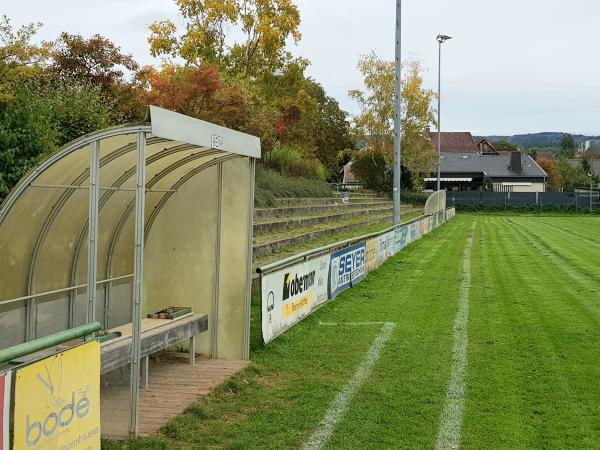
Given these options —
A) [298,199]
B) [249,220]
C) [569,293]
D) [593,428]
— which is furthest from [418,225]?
[593,428]

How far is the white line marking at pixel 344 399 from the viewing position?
6809 mm

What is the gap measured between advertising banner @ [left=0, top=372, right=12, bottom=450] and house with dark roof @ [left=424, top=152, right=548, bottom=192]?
304 feet

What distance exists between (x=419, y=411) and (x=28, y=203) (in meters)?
4.45

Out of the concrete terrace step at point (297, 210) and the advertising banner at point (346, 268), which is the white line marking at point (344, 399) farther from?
the concrete terrace step at point (297, 210)

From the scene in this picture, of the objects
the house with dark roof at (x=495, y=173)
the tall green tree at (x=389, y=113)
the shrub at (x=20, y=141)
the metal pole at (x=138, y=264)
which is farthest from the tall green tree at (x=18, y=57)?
the house with dark roof at (x=495, y=173)

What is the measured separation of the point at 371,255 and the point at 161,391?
40.8 feet

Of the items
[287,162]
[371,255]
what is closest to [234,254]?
[371,255]

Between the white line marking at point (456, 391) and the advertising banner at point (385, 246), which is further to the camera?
the advertising banner at point (385, 246)

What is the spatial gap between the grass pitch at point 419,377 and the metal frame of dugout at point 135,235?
3.20ft

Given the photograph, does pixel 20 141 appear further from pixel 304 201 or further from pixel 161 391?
pixel 304 201

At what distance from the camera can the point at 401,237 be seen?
27.5 meters

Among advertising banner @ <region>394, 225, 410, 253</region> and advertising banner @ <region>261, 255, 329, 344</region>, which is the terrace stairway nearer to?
advertising banner @ <region>394, 225, 410, 253</region>

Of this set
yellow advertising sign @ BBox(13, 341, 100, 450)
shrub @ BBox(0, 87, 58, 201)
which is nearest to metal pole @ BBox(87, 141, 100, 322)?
yellow advertising sign @ BBox(13, 341, 100, 450)

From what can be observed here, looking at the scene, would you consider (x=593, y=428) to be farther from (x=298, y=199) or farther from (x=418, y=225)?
(x=418, y=225)
